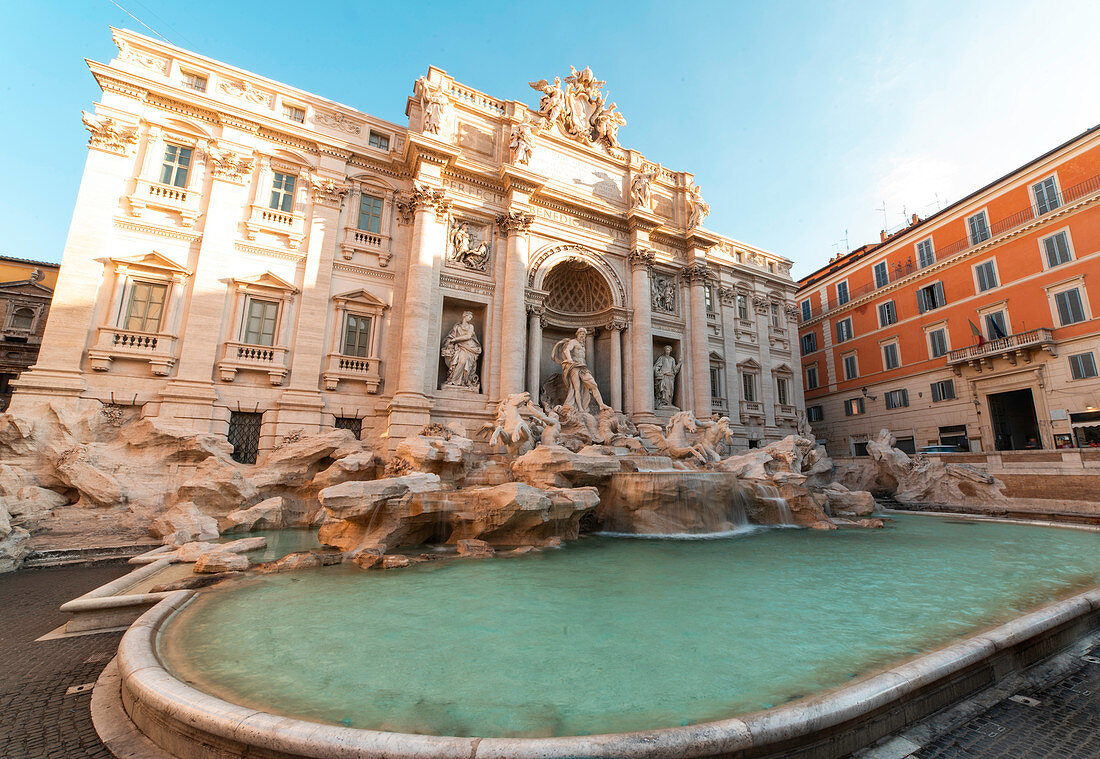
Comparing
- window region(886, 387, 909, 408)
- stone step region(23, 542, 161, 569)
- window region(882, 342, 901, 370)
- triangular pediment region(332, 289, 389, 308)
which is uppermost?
window region(882, 342, 901, 370)

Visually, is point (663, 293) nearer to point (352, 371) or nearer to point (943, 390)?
point (352, 371)

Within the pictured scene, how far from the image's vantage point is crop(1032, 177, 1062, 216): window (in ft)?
57.3

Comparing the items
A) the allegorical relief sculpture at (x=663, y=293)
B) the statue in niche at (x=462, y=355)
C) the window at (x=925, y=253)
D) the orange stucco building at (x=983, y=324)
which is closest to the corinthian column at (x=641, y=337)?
the allegorical relief sculpture at (x=663, y=293)

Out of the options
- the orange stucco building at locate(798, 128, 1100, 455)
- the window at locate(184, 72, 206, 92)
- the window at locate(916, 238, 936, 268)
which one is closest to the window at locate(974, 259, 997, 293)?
the orange stucco building at locate(798, 128, 1100, 455)

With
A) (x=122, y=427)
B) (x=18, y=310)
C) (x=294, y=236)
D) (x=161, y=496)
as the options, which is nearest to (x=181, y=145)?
(x=294, y=236)

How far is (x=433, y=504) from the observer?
7.83 meters

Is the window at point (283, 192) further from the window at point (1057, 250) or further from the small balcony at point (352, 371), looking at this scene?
the window at point (1057, 250)

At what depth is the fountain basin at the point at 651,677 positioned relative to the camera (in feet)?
6.69

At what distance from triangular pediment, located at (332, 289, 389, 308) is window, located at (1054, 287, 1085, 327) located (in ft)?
78.6

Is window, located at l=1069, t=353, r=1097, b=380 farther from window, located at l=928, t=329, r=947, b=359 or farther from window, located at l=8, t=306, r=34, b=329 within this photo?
window, located at l=8, t=306, r=34, b=329

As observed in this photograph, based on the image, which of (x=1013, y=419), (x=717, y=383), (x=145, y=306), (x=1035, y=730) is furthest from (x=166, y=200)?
(x=1013, y=419)

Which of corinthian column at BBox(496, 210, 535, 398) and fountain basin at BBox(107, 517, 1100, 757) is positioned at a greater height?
corinthian column at BBox(496, 210, 535, 398)

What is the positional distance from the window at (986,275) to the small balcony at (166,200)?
28.9m

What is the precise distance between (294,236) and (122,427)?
6666 millimetres
